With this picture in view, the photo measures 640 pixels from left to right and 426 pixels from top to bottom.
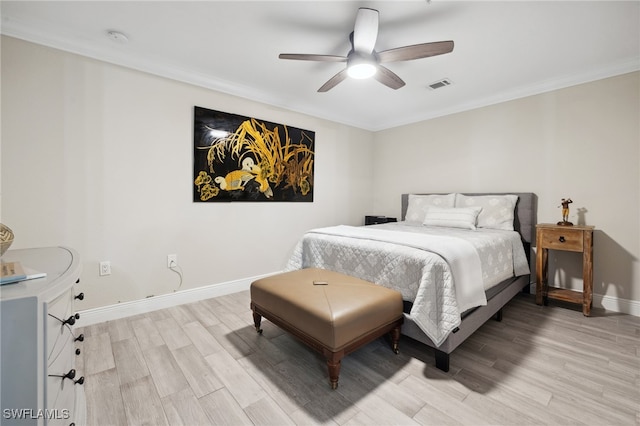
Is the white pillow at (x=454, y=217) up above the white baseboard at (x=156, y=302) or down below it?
above

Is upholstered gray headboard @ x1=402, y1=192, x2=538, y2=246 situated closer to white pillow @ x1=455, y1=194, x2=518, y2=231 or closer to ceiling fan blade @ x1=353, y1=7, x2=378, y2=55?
white pillow @ x1=455, y1=194, x2=518, y2=231

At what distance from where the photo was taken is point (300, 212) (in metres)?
3.79

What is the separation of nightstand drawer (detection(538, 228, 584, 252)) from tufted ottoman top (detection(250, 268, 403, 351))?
1923 millimetres

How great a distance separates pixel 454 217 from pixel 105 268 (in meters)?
3.52

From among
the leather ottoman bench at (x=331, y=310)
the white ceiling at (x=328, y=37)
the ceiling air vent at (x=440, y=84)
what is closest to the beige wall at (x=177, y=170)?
the white ceiling at (x=328, y=37)

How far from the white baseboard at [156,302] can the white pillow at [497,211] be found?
9.33 feet

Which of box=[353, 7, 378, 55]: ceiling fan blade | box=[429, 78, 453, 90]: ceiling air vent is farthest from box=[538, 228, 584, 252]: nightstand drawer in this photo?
box=[353, 7, 378, 55]: ceiling fan blade

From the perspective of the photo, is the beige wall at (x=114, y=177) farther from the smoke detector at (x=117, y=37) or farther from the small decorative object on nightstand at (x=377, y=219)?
the small decorative object on nightstand at (x=377, y=219)

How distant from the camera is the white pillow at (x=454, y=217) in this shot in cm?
305

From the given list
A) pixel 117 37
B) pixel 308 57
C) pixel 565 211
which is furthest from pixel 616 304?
pixel 117 37

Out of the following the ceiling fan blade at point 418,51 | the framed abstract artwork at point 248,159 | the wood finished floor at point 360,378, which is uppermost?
the ceiling fan blade at point 418,51

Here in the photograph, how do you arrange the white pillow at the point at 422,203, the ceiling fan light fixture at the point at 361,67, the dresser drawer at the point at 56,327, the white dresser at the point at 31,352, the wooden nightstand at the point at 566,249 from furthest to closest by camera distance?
the white pillow at the point at 422,203 < the wooden nightstand at the point at 566,249 < the ceiling fan light fixture at the point at 361,67 < the dresser drawer at the point at 56,327 < the white dresser at the point at 31,352

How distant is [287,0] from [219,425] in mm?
2484

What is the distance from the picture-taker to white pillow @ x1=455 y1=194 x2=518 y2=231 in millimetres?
3012
